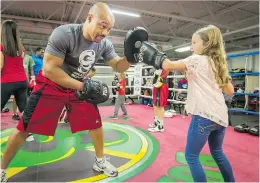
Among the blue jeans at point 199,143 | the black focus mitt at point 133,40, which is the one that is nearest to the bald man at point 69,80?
the black focus mitt at point 133,40

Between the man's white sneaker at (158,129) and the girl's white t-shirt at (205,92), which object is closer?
the girl's white t-shirt at (205,92)

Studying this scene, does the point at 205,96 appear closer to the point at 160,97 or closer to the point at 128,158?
the point at 128,158

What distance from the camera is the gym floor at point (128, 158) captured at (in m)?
1.75

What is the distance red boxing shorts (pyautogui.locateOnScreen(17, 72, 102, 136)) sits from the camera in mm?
1622

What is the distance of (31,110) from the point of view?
162cm

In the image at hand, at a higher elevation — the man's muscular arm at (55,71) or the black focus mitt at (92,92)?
the man's muscular arm at (55,71)

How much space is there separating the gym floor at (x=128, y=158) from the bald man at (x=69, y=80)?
21cm

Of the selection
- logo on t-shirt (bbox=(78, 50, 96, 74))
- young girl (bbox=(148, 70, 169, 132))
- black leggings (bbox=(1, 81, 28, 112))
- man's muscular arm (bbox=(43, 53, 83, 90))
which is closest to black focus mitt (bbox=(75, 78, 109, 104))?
man's muscular arm (bbox=(43, 53, 83, 90))

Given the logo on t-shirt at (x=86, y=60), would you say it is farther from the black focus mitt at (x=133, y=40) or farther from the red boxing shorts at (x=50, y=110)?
the black focus mitt at (x=133, y=40)

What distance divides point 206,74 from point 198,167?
63cm

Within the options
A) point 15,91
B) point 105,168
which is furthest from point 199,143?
point 15,91

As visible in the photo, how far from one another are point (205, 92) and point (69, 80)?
3.19 feet

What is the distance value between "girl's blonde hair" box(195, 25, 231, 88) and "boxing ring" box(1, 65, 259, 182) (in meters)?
0.93

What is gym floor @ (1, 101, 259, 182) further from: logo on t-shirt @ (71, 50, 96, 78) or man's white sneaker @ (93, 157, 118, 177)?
logo on t-shirt @ (71, 50, 96, 78)
